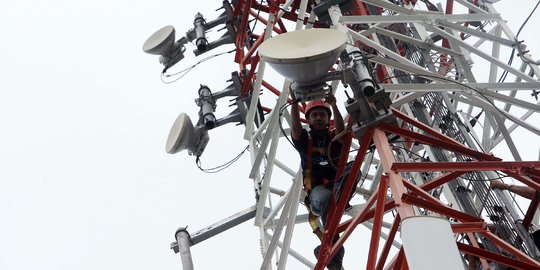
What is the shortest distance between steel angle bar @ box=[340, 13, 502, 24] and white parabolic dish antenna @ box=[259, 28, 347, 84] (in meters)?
1.35

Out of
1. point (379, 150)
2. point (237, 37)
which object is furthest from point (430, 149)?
point (237, 37)

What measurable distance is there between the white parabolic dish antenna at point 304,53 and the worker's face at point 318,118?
5.32 ft

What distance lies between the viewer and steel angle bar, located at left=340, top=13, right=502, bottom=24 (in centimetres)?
1020

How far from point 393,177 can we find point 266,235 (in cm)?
500

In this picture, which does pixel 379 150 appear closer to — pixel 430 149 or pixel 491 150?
pixel 430 149

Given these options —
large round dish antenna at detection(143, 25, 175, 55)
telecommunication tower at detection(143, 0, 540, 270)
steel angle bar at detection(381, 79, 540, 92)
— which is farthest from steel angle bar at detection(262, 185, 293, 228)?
large round dish antenna at detection(143, 25, 175, 55)

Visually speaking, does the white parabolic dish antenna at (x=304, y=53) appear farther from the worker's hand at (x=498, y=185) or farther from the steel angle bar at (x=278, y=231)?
the worker's hand at (x=498, y=185)

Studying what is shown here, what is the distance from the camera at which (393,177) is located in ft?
25.1

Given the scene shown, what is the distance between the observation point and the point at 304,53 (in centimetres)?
856

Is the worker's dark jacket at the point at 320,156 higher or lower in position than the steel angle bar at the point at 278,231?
higher

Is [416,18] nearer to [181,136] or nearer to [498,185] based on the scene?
[498,185]

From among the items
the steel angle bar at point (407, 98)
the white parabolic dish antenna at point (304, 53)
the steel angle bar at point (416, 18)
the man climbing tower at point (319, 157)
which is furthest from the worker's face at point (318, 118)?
the white parabolic dish antenna at point (304, 53)

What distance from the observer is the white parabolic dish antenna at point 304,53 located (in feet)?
27.7

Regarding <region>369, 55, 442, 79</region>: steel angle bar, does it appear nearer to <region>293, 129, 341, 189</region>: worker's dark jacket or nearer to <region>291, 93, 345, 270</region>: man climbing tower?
<region>291, 93, 345, 270</region>: man climbing tower
